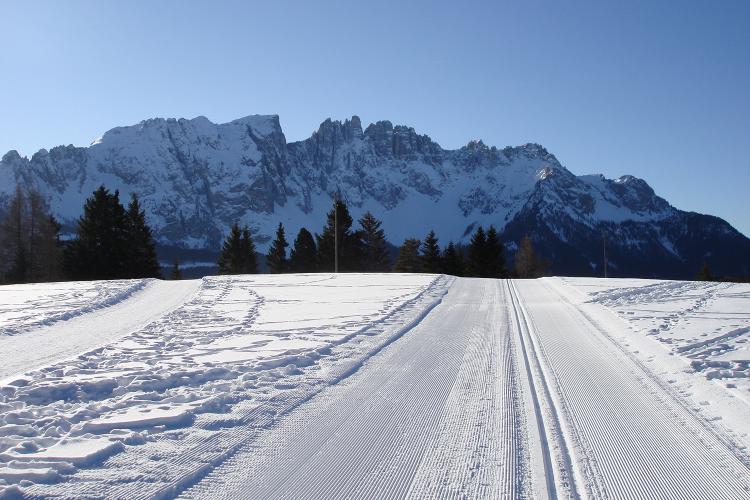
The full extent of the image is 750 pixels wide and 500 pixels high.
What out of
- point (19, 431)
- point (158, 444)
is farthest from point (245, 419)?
point (19, 431)

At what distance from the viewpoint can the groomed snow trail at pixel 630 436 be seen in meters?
4.45

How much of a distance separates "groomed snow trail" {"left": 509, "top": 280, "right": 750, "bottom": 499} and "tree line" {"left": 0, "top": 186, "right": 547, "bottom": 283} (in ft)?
111

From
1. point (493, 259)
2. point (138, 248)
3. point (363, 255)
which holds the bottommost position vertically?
point (493, 259)

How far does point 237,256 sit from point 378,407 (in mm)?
52952

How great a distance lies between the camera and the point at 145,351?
31.8 feet

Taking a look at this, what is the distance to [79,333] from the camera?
39.6 feet

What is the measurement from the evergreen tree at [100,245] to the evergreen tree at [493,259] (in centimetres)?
3222

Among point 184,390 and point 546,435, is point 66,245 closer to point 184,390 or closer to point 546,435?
point 184,390

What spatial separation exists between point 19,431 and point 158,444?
1.46 meters

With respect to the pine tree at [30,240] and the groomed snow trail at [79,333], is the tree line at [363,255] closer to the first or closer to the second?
the pine tree at [30,240]

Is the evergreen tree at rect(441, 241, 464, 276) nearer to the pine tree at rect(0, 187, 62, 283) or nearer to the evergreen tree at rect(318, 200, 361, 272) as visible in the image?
the evergreen tree at rect(318, 200, 361, 272)

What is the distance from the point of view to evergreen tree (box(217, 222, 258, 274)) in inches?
2246

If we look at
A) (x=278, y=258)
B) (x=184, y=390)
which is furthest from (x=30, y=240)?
(x=184, y=390)

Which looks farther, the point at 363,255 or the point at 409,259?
the point at 409,259
